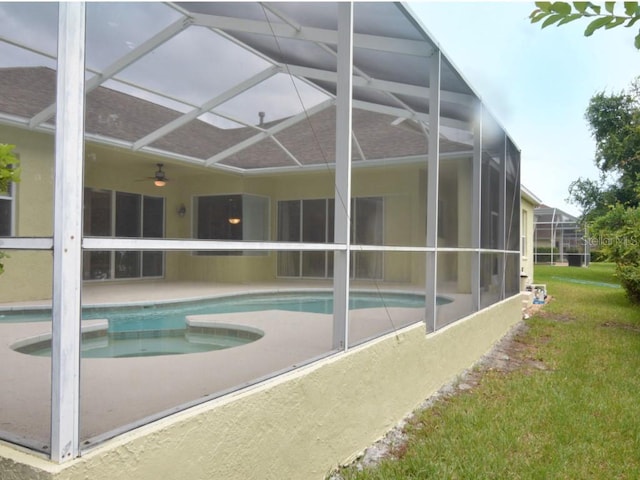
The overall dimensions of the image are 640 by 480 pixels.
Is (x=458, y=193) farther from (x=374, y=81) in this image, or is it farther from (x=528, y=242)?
(x=528, y=242)

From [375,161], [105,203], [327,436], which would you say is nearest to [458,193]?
[375,161]

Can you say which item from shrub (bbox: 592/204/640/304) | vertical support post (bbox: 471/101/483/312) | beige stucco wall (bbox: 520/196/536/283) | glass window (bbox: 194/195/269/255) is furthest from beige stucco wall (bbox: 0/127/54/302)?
beige stucco wall (bbox: 520/196/536/283)

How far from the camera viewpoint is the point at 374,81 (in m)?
4.23

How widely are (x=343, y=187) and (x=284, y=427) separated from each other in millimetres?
1451

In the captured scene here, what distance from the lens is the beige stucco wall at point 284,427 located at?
63.7 inches

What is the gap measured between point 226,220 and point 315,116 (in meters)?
1.54

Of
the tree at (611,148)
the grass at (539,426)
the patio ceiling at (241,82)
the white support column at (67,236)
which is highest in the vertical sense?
the tree at (611,148)

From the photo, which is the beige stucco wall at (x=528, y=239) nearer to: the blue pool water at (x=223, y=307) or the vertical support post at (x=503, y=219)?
the vertical support post at (x=503, y=219)

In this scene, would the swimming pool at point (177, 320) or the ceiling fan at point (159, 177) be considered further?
the ceiling fan at point (159, 177)

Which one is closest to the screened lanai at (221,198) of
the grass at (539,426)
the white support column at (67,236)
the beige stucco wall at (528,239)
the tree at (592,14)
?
the white support column at (67,236)

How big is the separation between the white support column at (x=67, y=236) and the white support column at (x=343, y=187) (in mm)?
1770

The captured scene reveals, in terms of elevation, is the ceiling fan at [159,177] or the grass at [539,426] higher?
the ceiling fan at [159,177]

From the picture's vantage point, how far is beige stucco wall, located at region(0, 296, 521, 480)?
5.31ft

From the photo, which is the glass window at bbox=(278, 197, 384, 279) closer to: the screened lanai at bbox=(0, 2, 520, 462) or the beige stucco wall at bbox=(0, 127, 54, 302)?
the screened lanai at bbox=(0, 2, 520, 462)
